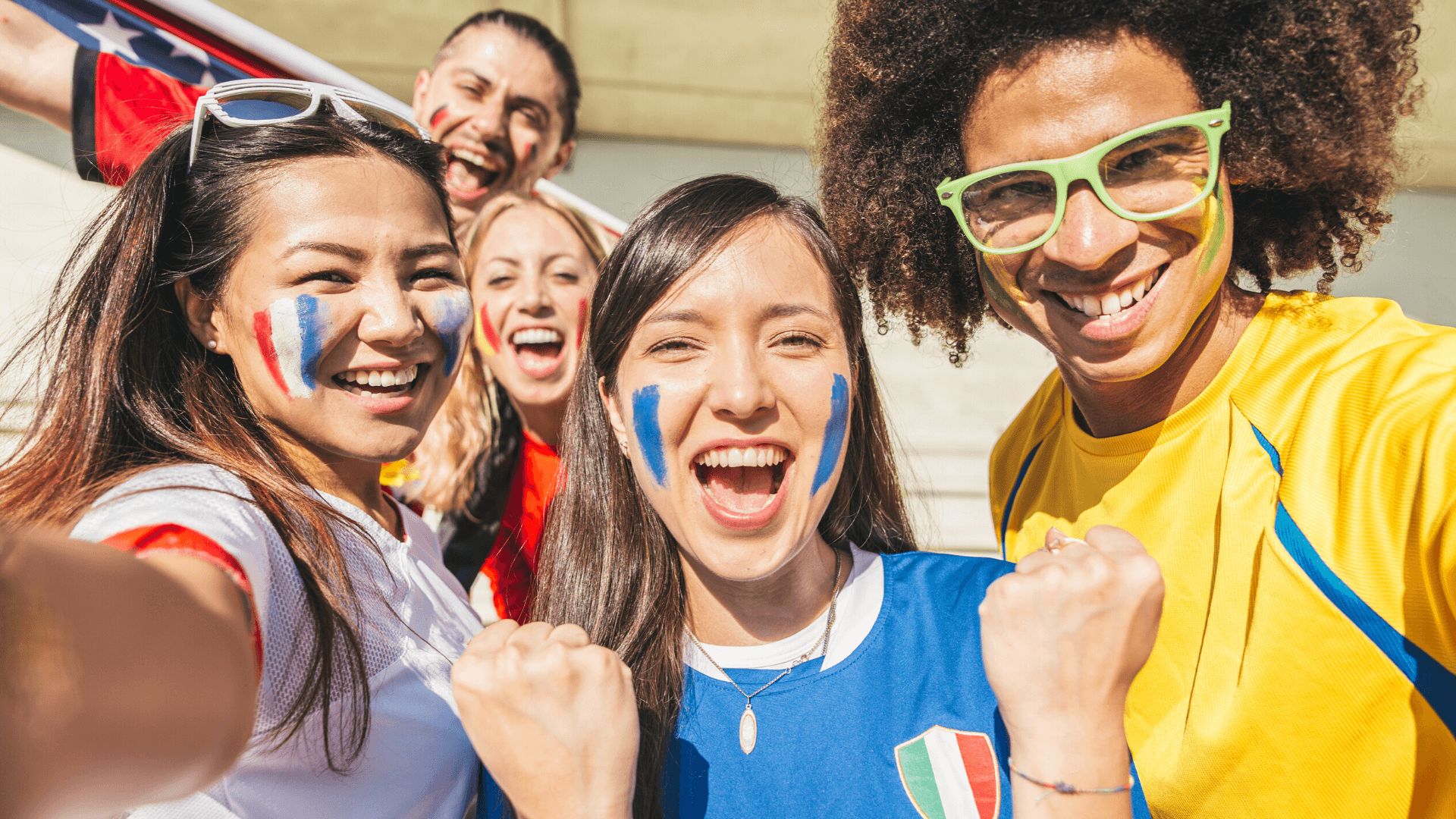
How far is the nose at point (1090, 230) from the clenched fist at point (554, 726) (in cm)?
134

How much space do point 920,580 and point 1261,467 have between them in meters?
0.77

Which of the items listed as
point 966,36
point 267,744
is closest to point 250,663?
point 267,744

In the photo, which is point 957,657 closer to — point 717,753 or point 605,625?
point 717,753

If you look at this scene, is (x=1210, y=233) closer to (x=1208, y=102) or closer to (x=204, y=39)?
(x=1208, y=102)

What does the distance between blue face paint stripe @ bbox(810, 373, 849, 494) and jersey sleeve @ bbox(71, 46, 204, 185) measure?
2.77 meters

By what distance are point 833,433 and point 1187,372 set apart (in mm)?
926

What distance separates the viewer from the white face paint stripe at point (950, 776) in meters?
1.62

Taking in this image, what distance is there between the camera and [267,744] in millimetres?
1542

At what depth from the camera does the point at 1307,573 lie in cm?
174

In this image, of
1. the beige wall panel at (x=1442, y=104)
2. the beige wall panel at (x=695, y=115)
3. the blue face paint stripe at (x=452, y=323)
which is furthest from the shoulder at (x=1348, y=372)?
the beige wall panel at (x=1442, y=104)

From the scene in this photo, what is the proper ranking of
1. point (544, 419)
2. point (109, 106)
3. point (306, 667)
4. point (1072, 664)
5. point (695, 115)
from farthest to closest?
point (695, 115), point (544, 419), point (109, 106), point (306, 667), point (1072, 664)

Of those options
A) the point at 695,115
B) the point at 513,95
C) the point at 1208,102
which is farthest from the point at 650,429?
the point at 695,115

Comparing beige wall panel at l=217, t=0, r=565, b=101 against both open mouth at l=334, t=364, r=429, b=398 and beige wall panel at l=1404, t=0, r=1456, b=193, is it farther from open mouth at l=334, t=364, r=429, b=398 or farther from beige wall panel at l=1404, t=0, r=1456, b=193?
beige wall panel at l=1404, t=0, r=1456, b=193

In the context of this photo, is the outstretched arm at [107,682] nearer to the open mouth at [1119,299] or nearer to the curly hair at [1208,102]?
the open mouth at [1119,299]
